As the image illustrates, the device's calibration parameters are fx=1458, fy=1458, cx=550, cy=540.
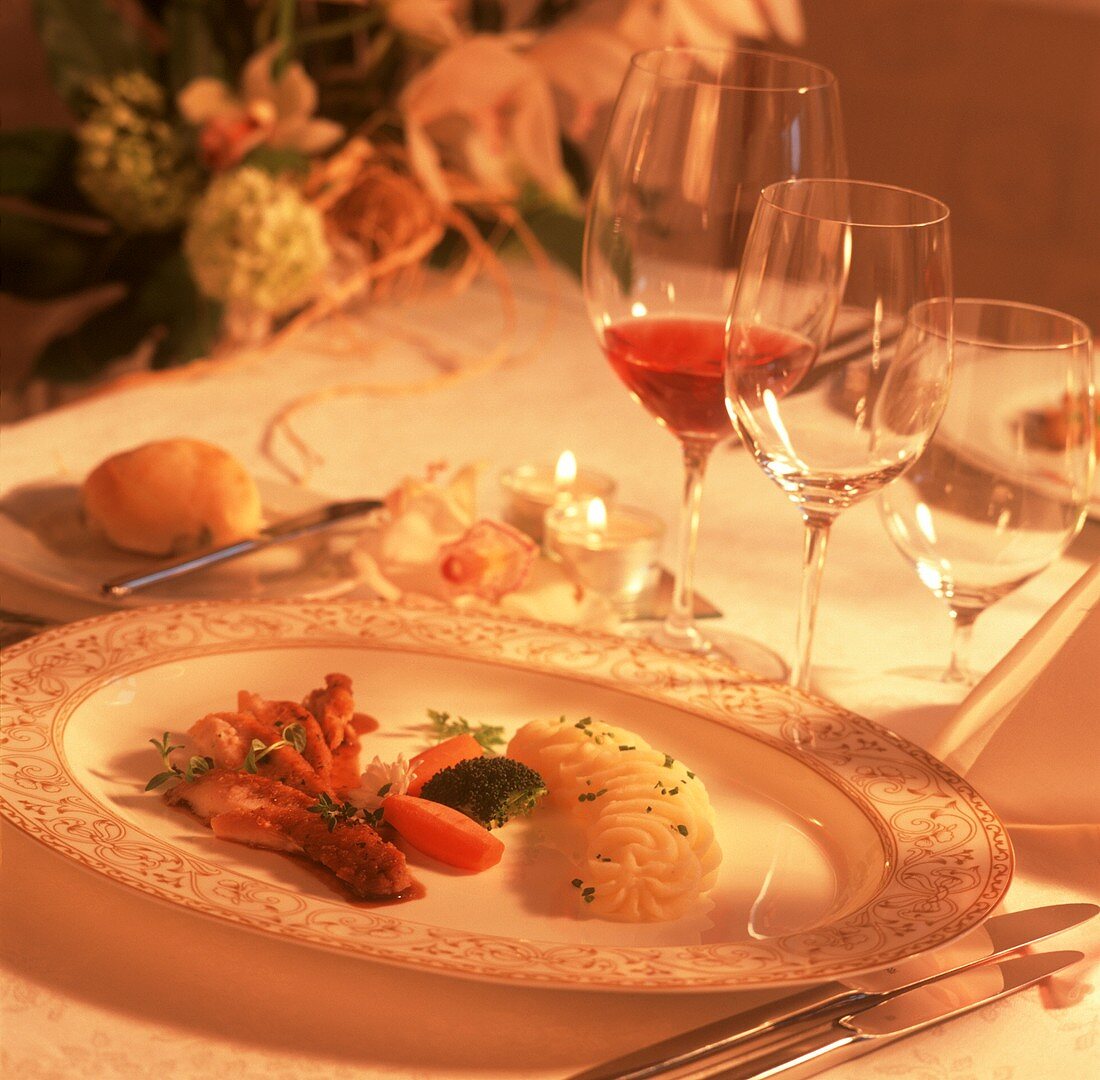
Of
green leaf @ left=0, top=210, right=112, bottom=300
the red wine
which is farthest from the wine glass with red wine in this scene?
green leaf @ left=0, top=210, right=112, bottom=300

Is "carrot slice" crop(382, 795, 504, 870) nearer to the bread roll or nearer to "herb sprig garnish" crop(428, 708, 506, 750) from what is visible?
"herb sprig garnish" crop(428, 708, 506, 750)

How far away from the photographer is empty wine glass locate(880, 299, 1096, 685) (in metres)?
1.03

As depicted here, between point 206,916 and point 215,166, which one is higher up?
point 215,166

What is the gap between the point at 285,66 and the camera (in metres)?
2.15

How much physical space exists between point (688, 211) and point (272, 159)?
100cm

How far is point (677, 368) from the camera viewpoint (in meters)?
1.16

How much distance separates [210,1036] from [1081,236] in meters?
3.92

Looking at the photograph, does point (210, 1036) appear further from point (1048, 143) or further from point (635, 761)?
point (1048, 143)

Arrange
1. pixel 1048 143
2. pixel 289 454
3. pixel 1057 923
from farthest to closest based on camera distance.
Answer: pixel 1048 143
pixel 289 454
pixel 1057 923

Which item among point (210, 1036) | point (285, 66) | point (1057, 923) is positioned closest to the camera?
point (210, 1036)

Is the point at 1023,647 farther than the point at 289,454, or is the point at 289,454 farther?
the point at 289,454

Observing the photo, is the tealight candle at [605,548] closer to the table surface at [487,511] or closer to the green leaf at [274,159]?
the table surface at [487,511]

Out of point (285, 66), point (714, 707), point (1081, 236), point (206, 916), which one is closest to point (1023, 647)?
point (714, 707)

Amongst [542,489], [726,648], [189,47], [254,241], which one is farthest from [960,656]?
[189,47]
